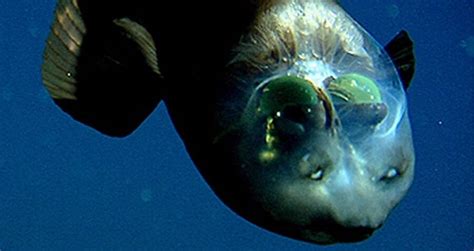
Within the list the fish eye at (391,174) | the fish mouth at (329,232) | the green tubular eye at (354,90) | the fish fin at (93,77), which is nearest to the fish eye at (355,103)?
the green tubular eye at (354,90)

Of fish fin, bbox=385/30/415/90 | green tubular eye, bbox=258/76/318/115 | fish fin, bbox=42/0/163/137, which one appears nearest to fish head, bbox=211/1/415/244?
green tubular eye, bbox=258/76/318/115

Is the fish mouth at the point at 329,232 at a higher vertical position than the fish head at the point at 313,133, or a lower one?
lower

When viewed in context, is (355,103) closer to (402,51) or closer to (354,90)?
(354,90)

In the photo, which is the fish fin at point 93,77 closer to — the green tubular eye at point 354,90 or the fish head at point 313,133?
the fish head at point 313,133

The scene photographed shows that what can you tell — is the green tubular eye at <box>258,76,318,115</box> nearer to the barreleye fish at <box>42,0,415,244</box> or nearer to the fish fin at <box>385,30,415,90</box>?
the barreleye fish at <box>42,0,415,244</box>

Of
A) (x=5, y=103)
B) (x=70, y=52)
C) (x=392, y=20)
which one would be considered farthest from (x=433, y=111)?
(x=70, y=52)

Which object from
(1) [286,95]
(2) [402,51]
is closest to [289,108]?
(1) [286,95]

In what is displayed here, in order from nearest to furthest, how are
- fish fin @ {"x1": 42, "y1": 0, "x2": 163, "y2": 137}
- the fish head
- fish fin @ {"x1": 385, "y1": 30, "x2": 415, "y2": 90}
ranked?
the fish head
fish fin @ {"x1": 385, "y1": 30, "x2": 415, "y2": 90}
fish fin @ {"x1": 42, "y1": 0, "x2": 163, "y2": 137}
